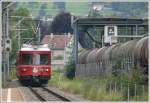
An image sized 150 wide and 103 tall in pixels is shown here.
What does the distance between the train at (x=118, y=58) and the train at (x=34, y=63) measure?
1.65 metres

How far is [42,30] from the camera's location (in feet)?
79.3

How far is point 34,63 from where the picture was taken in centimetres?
2545

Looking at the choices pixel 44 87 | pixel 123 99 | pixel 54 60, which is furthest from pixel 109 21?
pixel 123 99

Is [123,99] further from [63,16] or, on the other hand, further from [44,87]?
[44,87]

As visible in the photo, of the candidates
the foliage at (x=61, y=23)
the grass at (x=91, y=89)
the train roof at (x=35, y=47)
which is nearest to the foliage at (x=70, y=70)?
the grass at (x=91, y=89)

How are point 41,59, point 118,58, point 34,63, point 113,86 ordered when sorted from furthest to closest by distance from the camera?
point 41,59
point 34,63
point 118,58
point 113,86

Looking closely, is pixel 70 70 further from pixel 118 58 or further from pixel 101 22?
pixel 118 58

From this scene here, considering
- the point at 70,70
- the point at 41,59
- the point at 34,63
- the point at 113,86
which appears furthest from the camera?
the point at 41,59

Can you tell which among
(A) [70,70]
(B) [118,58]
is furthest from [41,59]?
(B) [118,58]

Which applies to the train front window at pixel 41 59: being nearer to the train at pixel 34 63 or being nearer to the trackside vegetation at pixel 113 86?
the train at pixel 34 63

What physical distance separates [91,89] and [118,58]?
68.5 inches

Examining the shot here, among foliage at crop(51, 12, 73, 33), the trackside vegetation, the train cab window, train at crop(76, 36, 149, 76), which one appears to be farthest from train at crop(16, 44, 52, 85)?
the trackside vegetation

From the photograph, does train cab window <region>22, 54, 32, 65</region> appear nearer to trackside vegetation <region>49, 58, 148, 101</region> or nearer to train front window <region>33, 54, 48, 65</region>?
train front window <region>33, 54, 48, 65</region>

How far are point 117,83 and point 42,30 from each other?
596cm
